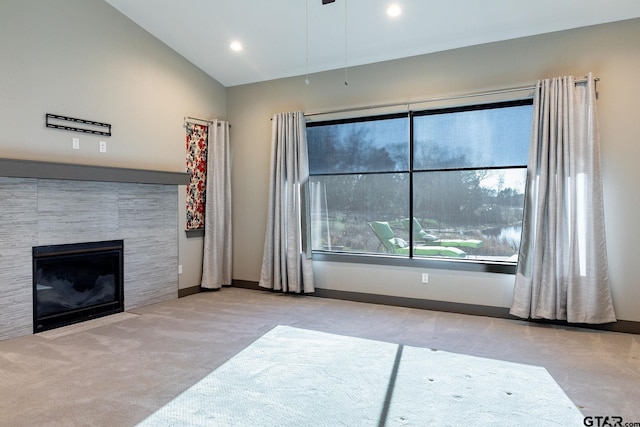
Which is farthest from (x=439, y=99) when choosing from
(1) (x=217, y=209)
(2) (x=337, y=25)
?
(1) (x=217, y=209)

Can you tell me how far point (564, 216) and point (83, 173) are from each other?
469cm

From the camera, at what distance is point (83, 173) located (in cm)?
361

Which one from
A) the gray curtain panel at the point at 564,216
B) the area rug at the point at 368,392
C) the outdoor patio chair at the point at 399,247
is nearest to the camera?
the area rug at the point at 368,392

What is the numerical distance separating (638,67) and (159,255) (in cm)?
553

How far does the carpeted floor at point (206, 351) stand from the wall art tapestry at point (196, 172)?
1.19 meters

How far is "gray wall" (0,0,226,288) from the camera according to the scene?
3.41 m

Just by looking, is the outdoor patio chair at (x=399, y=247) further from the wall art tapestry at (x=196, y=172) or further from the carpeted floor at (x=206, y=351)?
the wall art tapestry at (x=196, y=172)

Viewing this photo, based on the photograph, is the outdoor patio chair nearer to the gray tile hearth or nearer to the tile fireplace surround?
the tile fireplace surround

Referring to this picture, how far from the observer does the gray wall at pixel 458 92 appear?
3.57m

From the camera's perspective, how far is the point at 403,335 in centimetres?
354

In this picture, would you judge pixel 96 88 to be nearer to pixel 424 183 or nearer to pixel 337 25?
pixel 337 25

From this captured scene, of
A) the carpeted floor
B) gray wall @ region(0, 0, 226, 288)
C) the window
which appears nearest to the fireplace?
the carpeted floor

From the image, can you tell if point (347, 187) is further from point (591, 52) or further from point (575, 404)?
point (575, 404)

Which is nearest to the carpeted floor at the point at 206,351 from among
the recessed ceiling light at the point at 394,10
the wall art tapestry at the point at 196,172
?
the wall art tapestry at the point at 196,172
